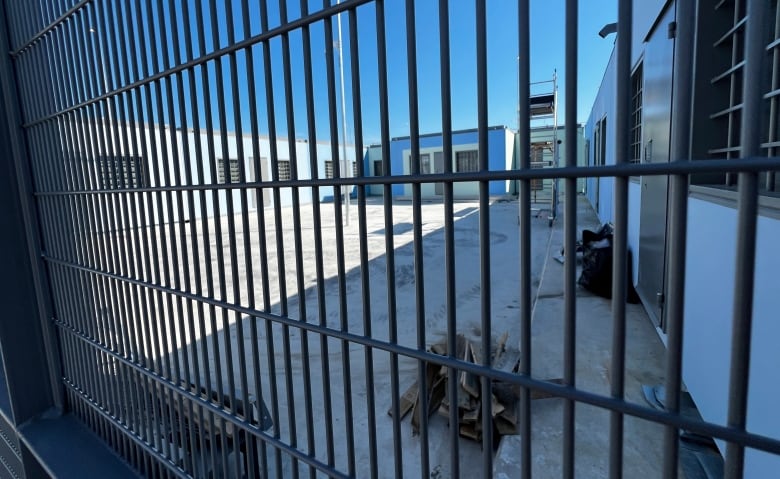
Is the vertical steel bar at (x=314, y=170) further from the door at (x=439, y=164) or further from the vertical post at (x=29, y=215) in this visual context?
the vertical post at (x=29, y=215)

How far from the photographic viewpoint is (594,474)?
1.91 m

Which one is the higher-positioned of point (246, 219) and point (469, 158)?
point (469, 158)

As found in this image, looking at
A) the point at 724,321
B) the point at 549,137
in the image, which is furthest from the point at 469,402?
the point at 549,137

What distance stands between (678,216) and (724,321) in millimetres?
1496

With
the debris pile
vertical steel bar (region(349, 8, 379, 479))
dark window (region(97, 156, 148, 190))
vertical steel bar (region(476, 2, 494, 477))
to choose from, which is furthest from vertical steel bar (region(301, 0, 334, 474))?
the debris pile

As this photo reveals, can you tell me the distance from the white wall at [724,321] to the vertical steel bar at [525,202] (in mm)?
771

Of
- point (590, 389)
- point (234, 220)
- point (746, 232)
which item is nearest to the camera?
point (746, 232)

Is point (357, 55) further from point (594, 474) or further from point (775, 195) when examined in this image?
point (594, 474)

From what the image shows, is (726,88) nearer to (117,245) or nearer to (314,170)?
(314,170)

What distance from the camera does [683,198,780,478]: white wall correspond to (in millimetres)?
1390

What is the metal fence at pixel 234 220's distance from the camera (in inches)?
27.3

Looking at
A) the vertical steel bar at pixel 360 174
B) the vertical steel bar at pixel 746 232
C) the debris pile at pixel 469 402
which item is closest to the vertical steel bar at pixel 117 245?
the vertical steel bar at pixel 360 174

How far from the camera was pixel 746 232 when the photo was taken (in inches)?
23.7

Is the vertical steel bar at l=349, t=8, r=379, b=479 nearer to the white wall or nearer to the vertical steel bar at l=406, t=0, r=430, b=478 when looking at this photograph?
the vertical steel bar at l=406, t=0, r=430, b=478
